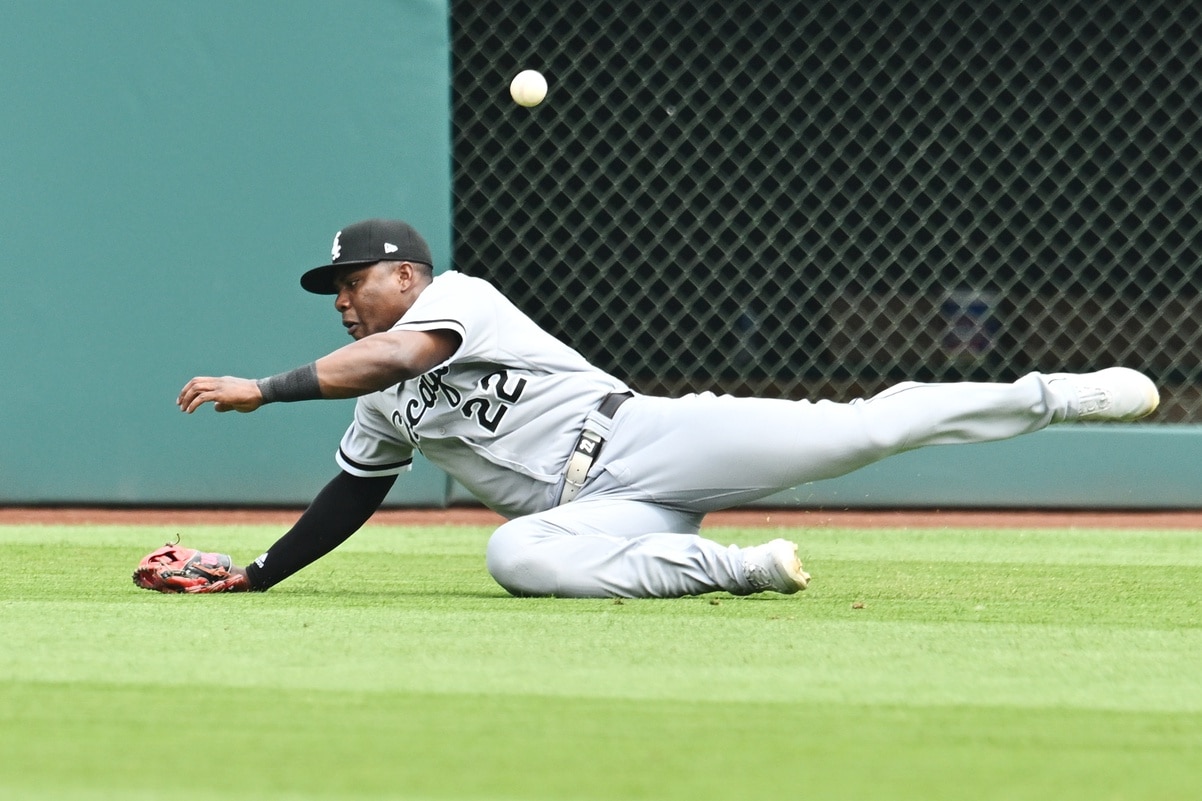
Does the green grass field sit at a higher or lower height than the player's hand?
lower

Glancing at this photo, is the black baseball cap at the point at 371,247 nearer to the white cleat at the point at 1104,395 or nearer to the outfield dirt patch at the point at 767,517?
the white cleat at the point at 1104,395

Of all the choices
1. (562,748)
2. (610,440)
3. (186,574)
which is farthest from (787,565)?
(562,748)

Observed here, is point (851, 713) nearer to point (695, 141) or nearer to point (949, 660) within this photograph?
point (949, 660)

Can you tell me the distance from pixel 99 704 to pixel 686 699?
3.11ft

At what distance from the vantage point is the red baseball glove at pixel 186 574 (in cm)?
431

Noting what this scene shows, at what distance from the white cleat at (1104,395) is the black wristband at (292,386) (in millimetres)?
1811

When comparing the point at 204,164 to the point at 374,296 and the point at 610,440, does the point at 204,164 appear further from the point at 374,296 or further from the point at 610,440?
the point at 610,440

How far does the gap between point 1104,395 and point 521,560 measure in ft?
4.95

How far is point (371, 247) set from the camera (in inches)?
169

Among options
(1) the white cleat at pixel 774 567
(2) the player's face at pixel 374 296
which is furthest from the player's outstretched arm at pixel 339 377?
(1) the white cleat at pixel 774 567

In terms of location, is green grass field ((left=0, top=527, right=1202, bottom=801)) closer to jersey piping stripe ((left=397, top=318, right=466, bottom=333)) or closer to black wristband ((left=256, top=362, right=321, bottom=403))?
black wristband ((left=256, top=362, right=321, bottom=403))

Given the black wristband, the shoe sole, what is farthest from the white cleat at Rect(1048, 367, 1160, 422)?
the black wristband

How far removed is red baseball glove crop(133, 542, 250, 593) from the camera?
14.1 ft

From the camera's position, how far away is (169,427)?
24.2 feet
